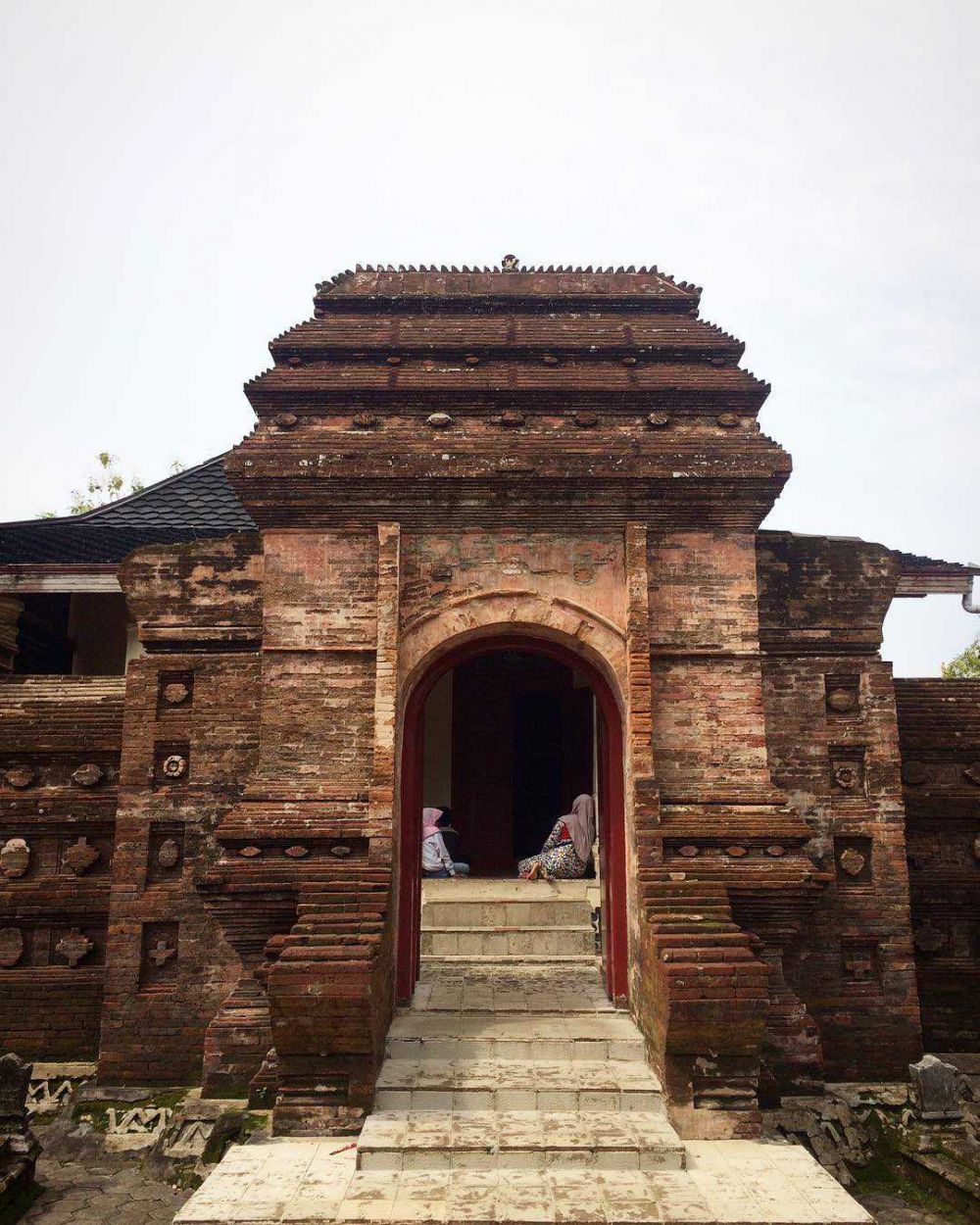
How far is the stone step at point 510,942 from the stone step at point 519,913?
0.67 feet

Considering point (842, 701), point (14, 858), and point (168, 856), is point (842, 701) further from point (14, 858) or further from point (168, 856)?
point (14, 858)

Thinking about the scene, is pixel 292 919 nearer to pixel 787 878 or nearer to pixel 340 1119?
pixel 340 1119

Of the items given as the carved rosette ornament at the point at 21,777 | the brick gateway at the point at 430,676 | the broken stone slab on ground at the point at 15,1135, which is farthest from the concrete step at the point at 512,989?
the carved rosette ornament at the point at 21,777

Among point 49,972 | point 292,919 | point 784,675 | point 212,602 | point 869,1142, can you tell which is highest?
point 212,602

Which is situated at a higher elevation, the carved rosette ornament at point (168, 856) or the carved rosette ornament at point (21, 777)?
the carved rosette ornament at point (21, 777)

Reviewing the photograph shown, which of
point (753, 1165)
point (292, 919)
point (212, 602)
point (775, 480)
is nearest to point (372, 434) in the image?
point (212, 602)

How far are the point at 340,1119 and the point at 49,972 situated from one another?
11.5 ft

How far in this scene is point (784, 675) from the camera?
8.17 m

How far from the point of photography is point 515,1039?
6.73 metres

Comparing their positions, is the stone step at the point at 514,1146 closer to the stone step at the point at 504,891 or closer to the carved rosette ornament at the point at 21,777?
the stone step at the point at 504,891

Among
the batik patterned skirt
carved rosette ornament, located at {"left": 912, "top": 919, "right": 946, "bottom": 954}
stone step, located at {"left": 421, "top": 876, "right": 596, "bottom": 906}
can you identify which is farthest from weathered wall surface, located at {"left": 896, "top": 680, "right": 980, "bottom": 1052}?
the batik patterned skirt

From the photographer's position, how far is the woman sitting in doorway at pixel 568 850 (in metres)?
10.6

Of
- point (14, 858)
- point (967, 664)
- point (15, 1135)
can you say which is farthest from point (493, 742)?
point (967, 664)

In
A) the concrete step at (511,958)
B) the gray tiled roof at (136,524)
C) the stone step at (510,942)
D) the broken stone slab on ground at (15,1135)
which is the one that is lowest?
the broken stone slab on ground at (15,1135)
